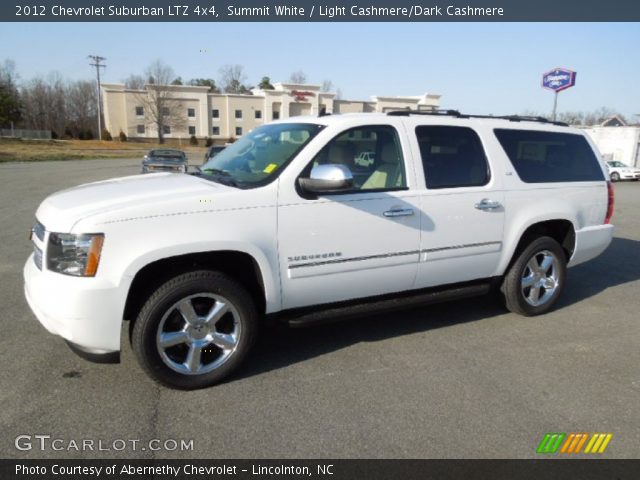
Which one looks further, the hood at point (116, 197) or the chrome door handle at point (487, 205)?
the chrome door handle at point (487, 205)

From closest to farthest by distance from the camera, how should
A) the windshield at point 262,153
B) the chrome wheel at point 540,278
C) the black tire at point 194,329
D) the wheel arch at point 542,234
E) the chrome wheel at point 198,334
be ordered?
the black tire at point 194,329 → the chrome wheel at point 198,334 → the windshield at point 262,153 → the wheel arch at point 542,234 → the chrome wheel at point 540,278

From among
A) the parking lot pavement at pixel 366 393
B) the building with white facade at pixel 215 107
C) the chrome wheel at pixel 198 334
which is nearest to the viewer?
the parking lot pavement at pixel 366 393

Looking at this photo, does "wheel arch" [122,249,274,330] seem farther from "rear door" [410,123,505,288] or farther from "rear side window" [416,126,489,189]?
"rear side window" [416,126,489,189]

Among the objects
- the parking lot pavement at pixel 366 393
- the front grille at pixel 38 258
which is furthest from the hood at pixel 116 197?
the parking lot pavement at pixel 366 393

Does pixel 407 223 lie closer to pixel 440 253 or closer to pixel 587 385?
pixel 440 253

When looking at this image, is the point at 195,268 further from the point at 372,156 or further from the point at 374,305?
the point at 372,156

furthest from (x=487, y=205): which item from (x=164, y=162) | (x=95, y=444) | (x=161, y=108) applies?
(x=161, y=108)

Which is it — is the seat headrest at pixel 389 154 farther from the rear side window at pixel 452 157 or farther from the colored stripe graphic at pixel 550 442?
the colored stripe graphic at pixel 550 442

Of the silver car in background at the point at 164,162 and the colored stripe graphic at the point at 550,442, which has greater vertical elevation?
the silver car in background at the point at 164,162

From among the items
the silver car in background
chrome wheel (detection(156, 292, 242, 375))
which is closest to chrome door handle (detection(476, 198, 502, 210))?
chrome wheel (detection(156, 292, 242, 375))

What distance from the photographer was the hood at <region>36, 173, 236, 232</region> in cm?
299

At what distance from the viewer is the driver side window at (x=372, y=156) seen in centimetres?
383

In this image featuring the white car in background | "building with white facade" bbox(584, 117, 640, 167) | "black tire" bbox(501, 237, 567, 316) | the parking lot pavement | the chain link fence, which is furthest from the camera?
the chain link fence
